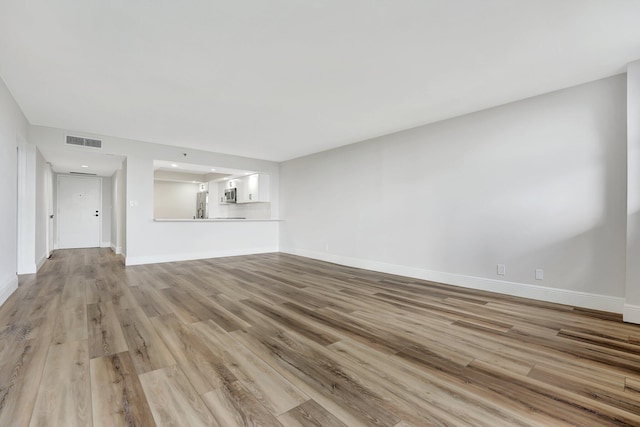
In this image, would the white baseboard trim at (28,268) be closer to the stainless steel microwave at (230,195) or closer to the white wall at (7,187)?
the white wall at (7,187)

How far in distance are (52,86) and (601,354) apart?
570 cm

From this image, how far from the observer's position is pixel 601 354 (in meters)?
2.05

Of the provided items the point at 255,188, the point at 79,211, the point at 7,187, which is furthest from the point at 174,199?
the point at 7,187

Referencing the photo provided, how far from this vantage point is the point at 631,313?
2.63m

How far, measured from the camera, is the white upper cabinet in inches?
294

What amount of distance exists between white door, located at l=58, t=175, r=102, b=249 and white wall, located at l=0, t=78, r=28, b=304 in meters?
5.50

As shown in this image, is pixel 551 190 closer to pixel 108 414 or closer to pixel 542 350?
pixel 542 350

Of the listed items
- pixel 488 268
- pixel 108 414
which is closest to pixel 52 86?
pixel 108 414

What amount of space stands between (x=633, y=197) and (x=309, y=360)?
3.31 meters

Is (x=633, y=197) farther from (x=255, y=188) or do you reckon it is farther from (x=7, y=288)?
(x=255, y=188)

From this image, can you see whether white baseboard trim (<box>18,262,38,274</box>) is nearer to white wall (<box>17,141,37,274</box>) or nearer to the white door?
white wall (<box>17,141,37,274</box>)

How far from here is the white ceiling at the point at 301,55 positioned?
1.99 meters

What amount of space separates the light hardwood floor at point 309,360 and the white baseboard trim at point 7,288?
120mm

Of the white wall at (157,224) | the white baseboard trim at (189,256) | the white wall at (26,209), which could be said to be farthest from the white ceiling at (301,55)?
the white baseboard trim at (189,256)
